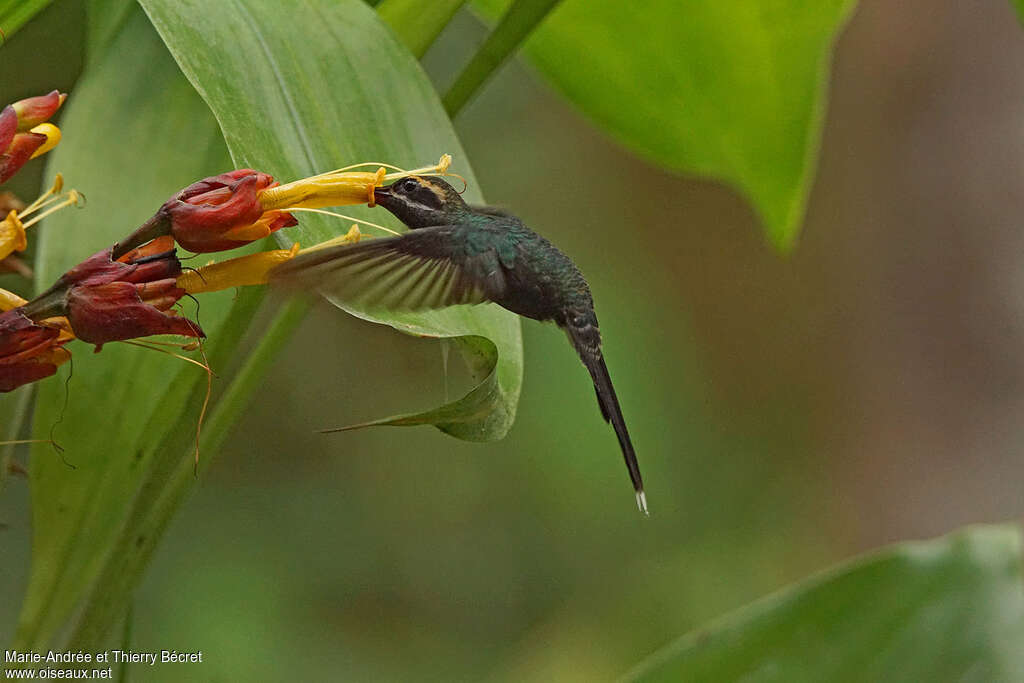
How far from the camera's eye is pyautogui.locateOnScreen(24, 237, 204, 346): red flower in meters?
0.50

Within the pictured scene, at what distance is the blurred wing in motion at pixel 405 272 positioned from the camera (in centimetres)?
53

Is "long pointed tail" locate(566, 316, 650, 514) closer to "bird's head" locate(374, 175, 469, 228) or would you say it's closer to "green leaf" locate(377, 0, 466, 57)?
"bird's head" locate(374, 175, 469, 228)

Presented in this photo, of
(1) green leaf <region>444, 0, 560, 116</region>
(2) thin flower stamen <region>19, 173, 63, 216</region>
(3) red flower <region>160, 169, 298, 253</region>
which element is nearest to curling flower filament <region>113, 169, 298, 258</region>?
(3) red flower <region>160, 169, 298, 253</region>

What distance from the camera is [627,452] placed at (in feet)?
2.36

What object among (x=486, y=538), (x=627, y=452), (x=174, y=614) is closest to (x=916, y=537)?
(x=486, y=538)

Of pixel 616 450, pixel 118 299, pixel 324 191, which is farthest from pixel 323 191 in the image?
pixel 616 450

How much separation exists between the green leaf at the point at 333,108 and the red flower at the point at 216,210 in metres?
0.01

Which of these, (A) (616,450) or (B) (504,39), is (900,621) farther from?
(A) (616,450)

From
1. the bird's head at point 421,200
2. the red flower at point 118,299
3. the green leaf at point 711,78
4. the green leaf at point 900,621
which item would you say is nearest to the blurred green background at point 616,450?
the green leaf at point 711,78

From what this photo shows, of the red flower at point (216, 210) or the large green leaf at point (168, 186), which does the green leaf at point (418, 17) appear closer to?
the large green leaf at point (168, 186)

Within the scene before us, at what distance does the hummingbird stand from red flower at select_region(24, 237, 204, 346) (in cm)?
6

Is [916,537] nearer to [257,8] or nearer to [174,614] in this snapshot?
[174,614]

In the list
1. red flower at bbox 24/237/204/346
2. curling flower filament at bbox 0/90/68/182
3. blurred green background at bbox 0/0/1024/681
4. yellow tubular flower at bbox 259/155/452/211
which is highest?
yellow tubular flower at bbox 259/155/452/211

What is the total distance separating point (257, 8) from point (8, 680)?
418 mm
